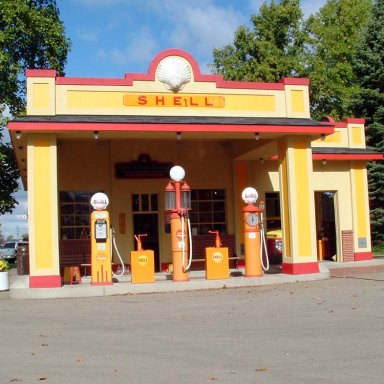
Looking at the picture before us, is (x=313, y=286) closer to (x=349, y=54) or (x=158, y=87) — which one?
(x=158, y=87)

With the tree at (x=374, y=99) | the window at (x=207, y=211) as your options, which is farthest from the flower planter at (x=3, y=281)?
the tree at (x=374, y=99)

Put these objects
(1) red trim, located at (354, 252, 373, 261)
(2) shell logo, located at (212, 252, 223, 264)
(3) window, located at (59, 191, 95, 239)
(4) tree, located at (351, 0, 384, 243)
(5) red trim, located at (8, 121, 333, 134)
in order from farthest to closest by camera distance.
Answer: (4) tree, located at (351, 0, 384, 243) → (1) red trim, located at (354, 252, 373, 261) → (3) window, located at (59, 191, 95, 239) → (2) shell logo, located at (212, 252, 223, 264) → (5) red trim, located at (8, 121, 333, 134)

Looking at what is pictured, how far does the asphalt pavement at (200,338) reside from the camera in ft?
21.7

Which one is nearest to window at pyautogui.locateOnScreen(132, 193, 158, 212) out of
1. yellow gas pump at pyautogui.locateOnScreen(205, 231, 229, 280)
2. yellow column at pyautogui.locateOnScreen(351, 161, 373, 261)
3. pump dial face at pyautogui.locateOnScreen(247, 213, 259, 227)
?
yellow gas pump at pyautogui.locateOnScreen(205, 231, 229, 280)

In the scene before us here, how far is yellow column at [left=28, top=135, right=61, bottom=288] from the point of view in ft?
48.1

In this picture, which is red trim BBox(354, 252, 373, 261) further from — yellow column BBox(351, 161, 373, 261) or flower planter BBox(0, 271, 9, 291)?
flower planter BBox(0, 271, 9, 291)

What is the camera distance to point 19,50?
30.0 metres

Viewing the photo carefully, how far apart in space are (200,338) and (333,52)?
123 feet

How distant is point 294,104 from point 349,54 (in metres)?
28.0

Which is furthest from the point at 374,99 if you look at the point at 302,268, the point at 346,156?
Result: the point at 302,268

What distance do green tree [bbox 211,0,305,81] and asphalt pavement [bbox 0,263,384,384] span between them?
29951mm

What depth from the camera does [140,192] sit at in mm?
19906

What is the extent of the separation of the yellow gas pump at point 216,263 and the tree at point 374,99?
1322 centimetres

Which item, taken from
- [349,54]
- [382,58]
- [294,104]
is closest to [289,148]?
[294,104]
